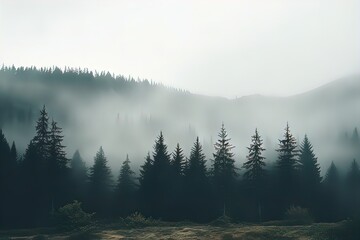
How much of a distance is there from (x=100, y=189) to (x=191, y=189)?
18290 millimetres

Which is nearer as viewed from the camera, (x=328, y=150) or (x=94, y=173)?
(x=94, y=173)

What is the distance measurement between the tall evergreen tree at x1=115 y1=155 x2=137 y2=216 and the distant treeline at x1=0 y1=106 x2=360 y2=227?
198 mm

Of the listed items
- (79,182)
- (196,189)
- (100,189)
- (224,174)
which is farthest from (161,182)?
(79,182)

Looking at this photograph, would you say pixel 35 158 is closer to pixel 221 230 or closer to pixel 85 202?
pixel 85 202

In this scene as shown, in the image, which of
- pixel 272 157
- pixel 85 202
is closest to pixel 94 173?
pixel 85 202

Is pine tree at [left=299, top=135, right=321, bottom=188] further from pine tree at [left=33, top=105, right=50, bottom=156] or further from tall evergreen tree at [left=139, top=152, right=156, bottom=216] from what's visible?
pine tree at [left=33, top=105, right=50, bottom=156]

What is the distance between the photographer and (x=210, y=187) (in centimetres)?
7144

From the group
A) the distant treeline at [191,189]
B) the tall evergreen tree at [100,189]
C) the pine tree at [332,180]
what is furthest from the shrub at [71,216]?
the pine tree at [332,180]

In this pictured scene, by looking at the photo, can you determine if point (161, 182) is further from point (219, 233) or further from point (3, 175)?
point (219, 233)

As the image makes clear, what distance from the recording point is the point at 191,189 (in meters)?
71.2

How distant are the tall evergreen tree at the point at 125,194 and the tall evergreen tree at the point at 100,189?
214cm

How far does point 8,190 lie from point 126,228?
89.5 ft

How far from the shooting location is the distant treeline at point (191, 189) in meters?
69.2

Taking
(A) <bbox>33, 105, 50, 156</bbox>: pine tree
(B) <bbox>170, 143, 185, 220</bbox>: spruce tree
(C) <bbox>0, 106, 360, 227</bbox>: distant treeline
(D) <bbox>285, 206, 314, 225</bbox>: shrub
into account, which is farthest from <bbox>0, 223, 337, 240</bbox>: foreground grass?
(A) <bbox>33, 105, 50, 156</bbox>: pine tree
